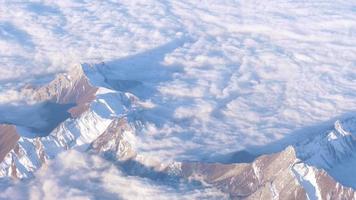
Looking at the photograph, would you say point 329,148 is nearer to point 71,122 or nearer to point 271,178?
point 271,178

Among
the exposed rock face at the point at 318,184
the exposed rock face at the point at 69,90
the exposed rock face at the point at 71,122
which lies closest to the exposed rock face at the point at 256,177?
the exposed rock face at the point at 318,184

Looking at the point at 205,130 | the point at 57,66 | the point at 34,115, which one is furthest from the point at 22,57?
the point at 205,130

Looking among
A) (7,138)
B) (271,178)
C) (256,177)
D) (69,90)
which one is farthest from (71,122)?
(271,178)

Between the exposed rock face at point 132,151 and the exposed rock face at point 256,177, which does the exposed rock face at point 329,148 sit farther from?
the exposed rock face at point 256,177

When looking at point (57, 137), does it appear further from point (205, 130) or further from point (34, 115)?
point (205, 130)

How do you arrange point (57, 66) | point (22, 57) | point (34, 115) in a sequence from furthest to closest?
point (22, 57) < point (57, 66) < point (34, 115)

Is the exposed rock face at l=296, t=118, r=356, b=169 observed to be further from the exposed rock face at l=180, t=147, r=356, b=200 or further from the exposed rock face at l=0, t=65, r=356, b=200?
the exposed rock face at l=180, t=147, r=356, b=200

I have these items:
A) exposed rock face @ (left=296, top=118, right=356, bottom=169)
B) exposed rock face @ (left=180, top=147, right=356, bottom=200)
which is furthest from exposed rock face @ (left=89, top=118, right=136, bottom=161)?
exposed rock face @ (left=296, top=118, right=356, bottom=169)
